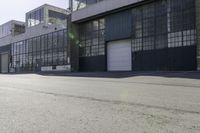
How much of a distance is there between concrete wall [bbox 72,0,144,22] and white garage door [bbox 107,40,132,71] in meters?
4.04

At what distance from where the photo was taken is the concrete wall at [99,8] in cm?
2844

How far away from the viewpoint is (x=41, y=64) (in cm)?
4328

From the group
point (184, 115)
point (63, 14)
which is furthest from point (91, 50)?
point (184, 115)

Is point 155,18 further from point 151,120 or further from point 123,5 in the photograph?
point 151,120

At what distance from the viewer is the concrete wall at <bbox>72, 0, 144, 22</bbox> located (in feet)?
93.3

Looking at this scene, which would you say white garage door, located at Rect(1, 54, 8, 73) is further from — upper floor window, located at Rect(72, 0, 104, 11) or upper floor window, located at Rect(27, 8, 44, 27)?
upper floor window, located at Rect(72, 0, 104, 11)

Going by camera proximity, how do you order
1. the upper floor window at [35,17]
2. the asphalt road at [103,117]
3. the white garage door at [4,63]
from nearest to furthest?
the asphalt road at [103,117] < the upper floor window at [35,17] < the white garage door at [4,63]

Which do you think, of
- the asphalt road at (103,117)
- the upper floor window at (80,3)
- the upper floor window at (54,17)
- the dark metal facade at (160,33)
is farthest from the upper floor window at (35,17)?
the asphalt road at (103,117)

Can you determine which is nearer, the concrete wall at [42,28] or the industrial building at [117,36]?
the industrial building at [117,36]

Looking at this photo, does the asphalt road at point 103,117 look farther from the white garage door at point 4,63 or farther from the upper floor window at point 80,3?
the white garage door at point 4,63

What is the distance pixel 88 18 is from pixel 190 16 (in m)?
14.0

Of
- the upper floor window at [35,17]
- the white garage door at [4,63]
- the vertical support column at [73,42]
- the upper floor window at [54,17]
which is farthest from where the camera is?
the white garage door at [4,63]

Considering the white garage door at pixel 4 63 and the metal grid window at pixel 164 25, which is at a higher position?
the metal grid window at pixel 164 25

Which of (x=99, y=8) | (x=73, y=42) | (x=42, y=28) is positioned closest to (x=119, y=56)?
(x=99, y=8)
